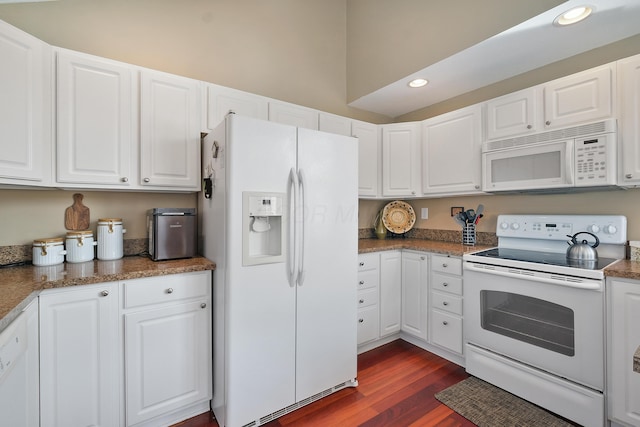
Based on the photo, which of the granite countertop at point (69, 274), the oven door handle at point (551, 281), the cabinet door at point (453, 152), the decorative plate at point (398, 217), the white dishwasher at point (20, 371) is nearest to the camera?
the white dishwasher at point (20, 371)

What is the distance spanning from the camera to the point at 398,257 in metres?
2.67

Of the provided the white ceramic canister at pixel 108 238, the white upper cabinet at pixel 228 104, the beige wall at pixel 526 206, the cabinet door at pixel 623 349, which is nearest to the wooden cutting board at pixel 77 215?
the white ceramic canister at pixel 108 238

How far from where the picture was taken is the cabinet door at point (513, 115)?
2150 mm

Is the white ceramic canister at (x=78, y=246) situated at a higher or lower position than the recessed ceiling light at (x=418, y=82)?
lower

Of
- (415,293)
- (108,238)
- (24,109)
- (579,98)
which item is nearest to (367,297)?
(415,293)

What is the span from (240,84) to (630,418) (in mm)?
3372

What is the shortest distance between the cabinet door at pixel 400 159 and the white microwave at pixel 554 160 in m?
0.71

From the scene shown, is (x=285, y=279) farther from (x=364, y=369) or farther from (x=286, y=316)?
(x=364, y=369)

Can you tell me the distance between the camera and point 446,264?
2.35 m

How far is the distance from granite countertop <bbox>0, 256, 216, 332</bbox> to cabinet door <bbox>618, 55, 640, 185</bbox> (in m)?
2.62

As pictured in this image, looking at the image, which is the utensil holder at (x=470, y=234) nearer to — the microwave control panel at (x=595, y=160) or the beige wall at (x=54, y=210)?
the microwave control panel at (x=595, y=160)

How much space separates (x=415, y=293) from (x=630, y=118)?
1861 mm

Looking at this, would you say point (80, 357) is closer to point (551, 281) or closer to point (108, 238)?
point (108, 238)

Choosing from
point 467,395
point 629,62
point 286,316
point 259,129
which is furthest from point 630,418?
point 259,129
